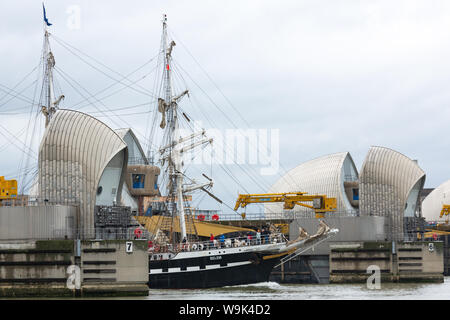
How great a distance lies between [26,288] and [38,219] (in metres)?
5.05

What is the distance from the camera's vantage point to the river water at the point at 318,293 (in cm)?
6681

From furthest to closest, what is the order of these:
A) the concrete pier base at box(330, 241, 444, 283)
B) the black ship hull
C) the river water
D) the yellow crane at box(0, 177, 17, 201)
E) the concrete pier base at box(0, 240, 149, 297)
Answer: the concrete pier base at box(330, 241, 444, 283) → the black ship hull → the yellow crane at box(0, 177, 17, 201) → the concrete pier base at box(0, 240, 149, 297) → the river water

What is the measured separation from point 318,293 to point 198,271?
41.9 ft

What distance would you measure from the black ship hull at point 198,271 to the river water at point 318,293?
104 cm

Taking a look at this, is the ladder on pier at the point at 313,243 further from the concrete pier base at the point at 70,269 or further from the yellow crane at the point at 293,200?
the concrete pier base at the point at 70,269

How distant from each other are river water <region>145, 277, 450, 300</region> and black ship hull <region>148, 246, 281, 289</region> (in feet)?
3.40

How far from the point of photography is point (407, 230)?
91.7 metres

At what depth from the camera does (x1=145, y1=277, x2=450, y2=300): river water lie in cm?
6681

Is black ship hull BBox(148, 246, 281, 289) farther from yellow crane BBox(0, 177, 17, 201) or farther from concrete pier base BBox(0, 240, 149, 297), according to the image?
yellow crane BBox(0, 177, 17, 201)

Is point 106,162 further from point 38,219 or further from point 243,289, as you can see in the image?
point 243,289

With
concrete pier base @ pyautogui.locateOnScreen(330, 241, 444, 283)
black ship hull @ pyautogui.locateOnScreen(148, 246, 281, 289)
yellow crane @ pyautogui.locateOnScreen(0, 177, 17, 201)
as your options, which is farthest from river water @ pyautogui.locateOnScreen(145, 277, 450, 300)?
yellow crane @ pyautogui.locateOnScreen(0, 177, 17, 201)

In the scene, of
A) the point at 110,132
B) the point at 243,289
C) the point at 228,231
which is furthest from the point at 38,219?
the point at 228,231

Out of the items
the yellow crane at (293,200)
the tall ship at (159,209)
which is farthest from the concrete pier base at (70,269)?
the yellow crane at (293,200)
